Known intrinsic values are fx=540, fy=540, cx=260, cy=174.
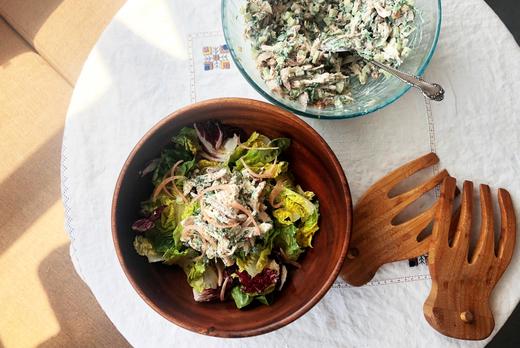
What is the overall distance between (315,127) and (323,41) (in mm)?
234

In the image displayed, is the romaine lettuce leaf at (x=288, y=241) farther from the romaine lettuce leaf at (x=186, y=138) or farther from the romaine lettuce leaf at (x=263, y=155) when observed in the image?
the romaine lettuce leaf at (x=186, y=138)

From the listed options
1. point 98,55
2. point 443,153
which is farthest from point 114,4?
point 443,153

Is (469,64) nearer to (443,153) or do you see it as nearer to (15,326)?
(443,153)

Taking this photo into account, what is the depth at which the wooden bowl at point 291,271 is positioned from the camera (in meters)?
1.20

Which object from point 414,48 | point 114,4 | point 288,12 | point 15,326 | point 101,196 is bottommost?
point 15,326

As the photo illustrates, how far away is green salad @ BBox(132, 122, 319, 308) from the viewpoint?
1.27 m

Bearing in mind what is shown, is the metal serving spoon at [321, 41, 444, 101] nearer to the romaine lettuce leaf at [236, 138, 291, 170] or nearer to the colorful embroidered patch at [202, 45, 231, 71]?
the romaine lettuce leaf at [236, 138, 291, 170]

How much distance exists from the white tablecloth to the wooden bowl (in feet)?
0.53

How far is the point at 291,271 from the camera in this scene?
1339 mm

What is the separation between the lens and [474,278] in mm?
1417

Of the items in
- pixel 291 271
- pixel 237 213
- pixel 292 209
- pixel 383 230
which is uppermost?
pixel 237 213

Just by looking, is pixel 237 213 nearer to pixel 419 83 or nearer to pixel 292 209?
pixel 292 209

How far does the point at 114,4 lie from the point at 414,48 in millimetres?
977

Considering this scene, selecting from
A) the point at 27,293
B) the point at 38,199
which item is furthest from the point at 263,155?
the point at 27,293
